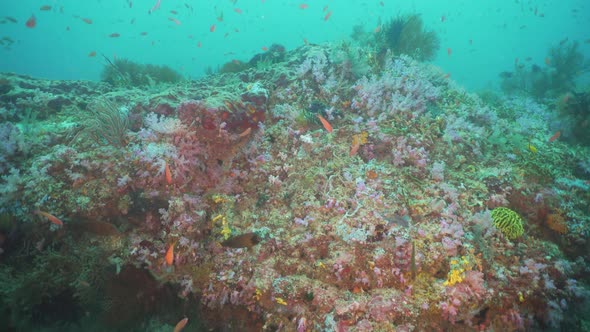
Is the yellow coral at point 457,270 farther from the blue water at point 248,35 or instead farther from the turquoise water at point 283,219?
the blue water at point 248,35

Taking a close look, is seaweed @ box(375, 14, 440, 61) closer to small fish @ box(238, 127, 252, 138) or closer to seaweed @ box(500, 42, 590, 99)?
seaweed @ box(500, 42, 590, 99)

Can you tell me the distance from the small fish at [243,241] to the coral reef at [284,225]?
0.02 m

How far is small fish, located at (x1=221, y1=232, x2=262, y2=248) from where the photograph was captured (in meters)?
3.31

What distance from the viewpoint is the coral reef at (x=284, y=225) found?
9.70ft

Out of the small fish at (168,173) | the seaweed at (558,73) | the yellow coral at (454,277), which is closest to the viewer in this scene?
the yellow coral at (454,277)

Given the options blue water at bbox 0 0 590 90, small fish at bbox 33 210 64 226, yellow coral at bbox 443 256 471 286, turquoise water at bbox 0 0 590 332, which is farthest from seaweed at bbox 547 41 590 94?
blue water at bbox 0 0 590 90

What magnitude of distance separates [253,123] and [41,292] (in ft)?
11.4

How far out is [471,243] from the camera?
325 centimetres

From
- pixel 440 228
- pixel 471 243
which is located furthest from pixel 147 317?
pixel 471 243

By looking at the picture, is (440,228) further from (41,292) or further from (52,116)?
(52,116)

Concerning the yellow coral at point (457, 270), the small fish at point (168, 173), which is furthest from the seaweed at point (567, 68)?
the small fish at point (168, 173)

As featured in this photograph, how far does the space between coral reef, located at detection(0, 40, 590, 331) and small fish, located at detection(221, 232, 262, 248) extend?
0.9 inches

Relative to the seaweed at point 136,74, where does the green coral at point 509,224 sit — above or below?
below

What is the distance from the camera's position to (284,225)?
3668 millimetres
